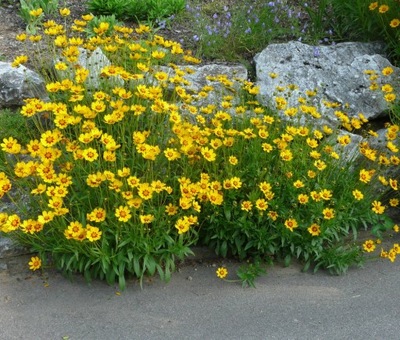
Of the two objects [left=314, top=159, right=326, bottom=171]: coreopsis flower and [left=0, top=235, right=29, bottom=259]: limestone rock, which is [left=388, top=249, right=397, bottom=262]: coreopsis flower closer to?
[left=314, top=159, right=326, bottom=171]: coreopsis flower

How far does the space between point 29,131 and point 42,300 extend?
1255mm

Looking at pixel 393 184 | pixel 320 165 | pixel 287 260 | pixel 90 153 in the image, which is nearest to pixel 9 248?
pixel 90 153

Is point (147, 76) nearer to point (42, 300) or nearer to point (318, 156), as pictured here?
point (318, 156)

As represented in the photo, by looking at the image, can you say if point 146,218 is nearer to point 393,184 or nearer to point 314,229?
point 314,229

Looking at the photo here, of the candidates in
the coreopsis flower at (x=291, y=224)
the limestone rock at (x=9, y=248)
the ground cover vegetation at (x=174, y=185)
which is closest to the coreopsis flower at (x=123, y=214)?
the ground cover vegetation at (x=174, y=185)

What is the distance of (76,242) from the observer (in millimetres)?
3383

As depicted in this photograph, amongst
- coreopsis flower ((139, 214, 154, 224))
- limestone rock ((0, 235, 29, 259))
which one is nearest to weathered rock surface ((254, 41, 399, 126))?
coreopsis flower ((139, 214, 154, 224))

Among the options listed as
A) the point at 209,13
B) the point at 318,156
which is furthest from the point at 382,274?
the point at 209,13

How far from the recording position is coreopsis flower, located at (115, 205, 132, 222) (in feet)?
10.8

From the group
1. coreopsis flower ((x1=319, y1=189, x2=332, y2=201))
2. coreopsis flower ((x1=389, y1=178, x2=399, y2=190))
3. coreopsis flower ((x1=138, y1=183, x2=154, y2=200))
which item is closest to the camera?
coreopsis flower ((x1=138, y1=183, x2=154, y2=200))

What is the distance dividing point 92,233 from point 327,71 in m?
2.66

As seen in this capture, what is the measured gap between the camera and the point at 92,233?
129 inches

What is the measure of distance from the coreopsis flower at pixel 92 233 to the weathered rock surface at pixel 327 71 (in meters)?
1.97

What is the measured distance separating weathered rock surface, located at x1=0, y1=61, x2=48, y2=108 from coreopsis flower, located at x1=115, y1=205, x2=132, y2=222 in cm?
156
